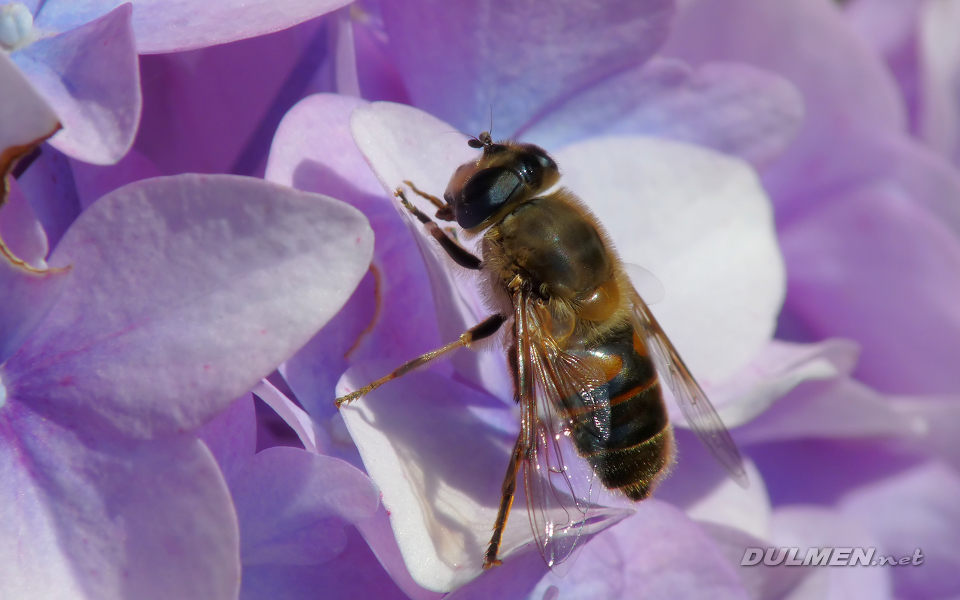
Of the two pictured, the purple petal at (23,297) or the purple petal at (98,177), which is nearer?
the purple petal at (23,297)

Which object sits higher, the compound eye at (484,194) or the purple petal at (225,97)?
the purple petal at (225,97)

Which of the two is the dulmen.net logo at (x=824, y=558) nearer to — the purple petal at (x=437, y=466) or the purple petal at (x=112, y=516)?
the purple petal at (x=437, y=466)

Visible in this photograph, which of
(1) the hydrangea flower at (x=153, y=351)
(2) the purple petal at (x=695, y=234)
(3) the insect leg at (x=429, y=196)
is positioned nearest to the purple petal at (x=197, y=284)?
(1) the hydrangea flower at (x=153, y=351)

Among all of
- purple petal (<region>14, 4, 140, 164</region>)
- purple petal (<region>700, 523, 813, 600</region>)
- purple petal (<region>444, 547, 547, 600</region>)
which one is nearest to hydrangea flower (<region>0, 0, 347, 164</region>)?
purple petal (<region>14, 4, 140, 164</region>)

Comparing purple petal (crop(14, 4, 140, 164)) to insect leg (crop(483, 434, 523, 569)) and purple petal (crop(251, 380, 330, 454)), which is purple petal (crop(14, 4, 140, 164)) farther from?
insect leg (crop(483, 434, 523, 569))

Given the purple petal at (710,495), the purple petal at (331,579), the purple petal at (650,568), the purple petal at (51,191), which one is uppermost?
the purple petal at (51,191)

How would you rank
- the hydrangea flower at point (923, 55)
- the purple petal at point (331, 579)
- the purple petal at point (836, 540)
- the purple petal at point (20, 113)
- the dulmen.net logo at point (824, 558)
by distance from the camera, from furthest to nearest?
the hydrangea flower at point (923, 55) → the purple petal at point (836, 540) → the dulmen.net logo at point (824, 558) → the purple petal at point (331, 579) → the purple petal at point (20, 113)

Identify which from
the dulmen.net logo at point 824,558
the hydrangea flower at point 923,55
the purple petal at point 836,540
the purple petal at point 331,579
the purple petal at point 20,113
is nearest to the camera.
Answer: the purple petal at point 20,113
